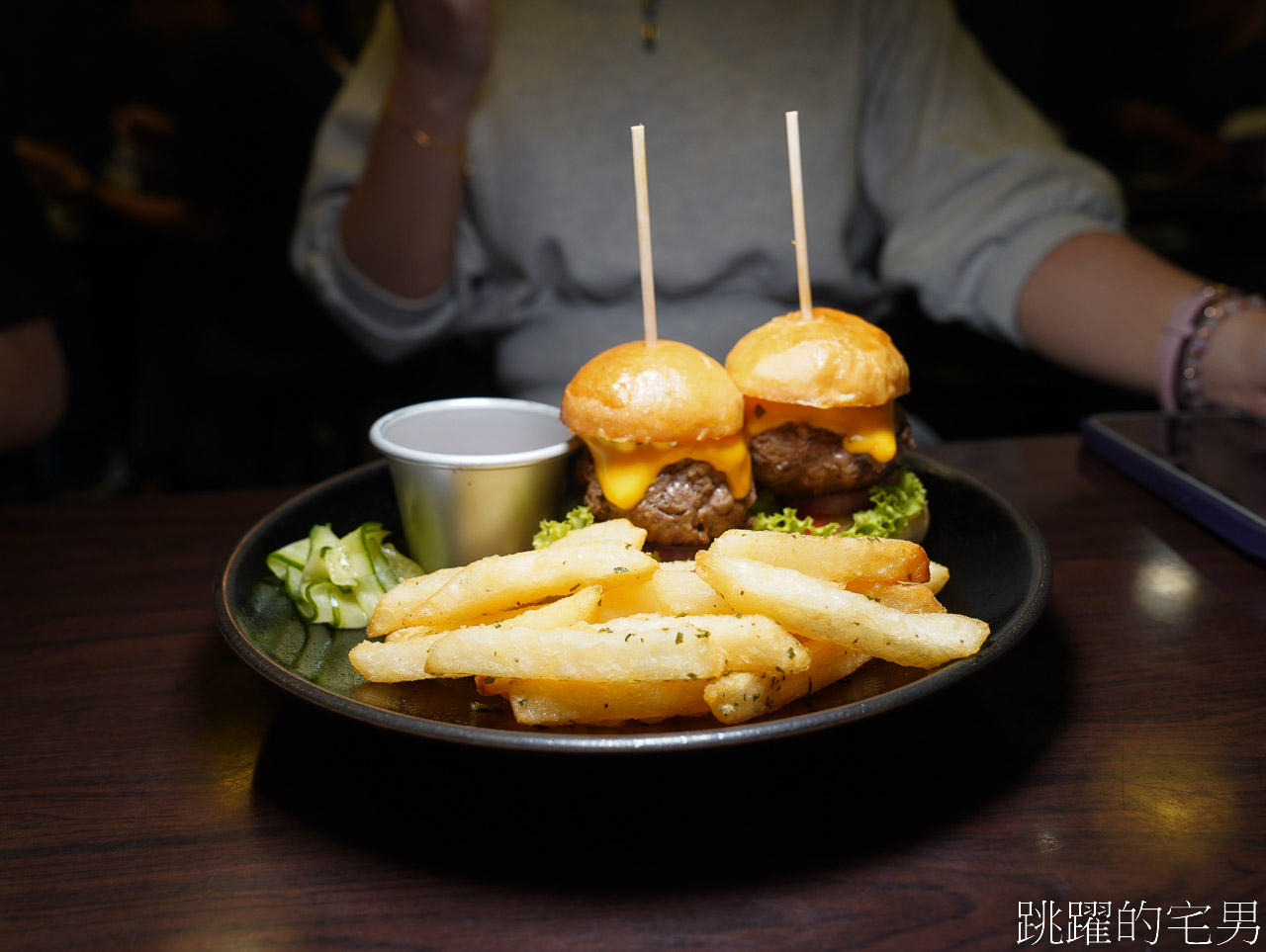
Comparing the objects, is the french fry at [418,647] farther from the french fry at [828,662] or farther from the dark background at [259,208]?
the dark background at [259,208]

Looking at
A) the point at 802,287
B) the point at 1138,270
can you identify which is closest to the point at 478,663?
the point at 802,287

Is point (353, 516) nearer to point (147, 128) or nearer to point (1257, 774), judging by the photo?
point (1257, 774)

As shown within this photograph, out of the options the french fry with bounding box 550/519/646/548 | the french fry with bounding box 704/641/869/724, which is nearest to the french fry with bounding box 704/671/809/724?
the french fry with bounding box 704/641/869/724

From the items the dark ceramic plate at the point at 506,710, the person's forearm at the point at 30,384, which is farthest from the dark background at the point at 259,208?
the dark ceramic plate at the point at 506,710

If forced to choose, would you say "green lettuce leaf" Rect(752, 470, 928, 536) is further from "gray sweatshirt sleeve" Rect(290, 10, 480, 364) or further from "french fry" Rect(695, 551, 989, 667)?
"gray sweatshirt sleeve" Rect(290, 10, 480, 364)

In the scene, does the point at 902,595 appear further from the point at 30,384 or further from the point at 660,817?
the point at 30,384
